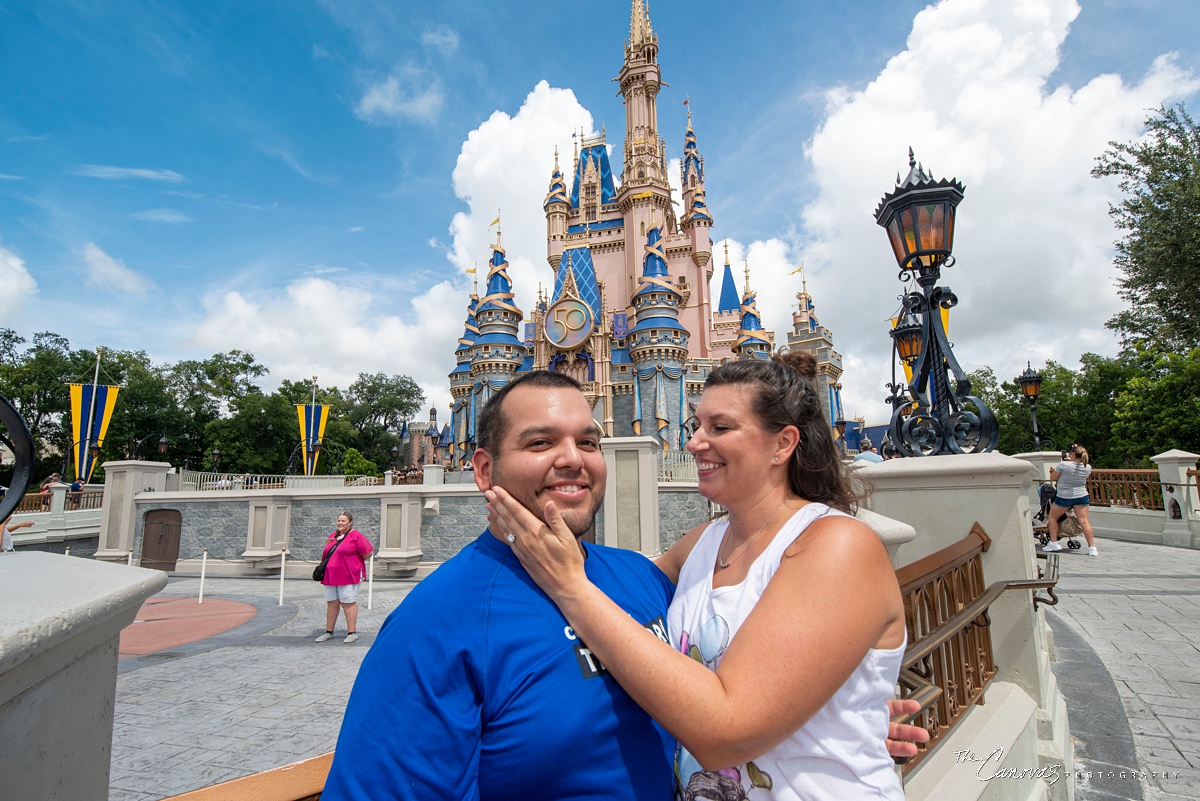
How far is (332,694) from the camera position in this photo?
522 centimetres

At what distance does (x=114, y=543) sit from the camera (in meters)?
15.1

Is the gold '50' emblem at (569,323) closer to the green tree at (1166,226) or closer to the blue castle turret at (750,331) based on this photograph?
the blue castle turret at (750,331)

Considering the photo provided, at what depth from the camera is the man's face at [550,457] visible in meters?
1.46

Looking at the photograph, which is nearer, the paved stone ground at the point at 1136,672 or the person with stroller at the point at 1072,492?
the paved stone ground at the point at 1136,672

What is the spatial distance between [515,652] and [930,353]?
423 cm

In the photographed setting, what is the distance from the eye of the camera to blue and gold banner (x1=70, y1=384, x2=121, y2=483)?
20.4 m

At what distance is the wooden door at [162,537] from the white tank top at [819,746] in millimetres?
17964

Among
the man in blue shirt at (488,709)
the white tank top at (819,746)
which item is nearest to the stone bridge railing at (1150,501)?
the white tank top at (819,746)

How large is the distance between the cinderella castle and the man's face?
2757cm

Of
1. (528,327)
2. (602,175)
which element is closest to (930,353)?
(528,327)

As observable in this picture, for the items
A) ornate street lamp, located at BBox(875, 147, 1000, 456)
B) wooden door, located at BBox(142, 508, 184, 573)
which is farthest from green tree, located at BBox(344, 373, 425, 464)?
ornate street lamp, located at BBox(875, 147, 1000, 456)

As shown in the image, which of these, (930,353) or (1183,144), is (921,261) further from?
(1183,144)

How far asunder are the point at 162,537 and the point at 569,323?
2238 centimetres

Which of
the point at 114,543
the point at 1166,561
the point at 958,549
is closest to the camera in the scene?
the point at 958,549
